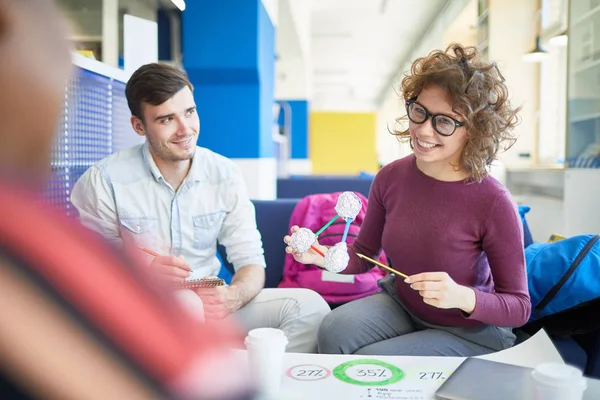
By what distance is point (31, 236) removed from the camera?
0.25m

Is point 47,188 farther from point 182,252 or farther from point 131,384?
point 182,252

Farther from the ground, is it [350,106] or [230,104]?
[350,106]

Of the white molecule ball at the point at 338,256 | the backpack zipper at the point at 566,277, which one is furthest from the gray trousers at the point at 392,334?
the white molecule ball at the point at 338,256

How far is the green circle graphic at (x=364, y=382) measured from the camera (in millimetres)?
812

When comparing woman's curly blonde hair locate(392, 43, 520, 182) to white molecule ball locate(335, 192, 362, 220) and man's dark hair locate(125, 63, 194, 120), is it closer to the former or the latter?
white molecule ball locate(335, 192, 362, 220)

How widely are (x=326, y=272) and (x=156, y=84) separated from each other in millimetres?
944

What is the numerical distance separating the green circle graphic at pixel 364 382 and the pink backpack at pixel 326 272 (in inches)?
35.9

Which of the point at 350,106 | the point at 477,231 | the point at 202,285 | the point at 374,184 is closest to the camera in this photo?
the point at 202,285

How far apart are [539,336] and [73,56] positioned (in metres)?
1.06

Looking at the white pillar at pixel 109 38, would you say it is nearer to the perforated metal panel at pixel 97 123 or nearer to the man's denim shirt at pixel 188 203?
the perforated metal panel at pixel 97 123

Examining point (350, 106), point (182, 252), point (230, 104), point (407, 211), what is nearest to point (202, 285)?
point (182, 252)

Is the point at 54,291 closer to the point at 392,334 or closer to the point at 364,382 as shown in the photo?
the point at 364,382

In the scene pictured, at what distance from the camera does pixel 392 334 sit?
4.39 feet

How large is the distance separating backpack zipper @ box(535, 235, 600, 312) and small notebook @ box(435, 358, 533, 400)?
63 centimetres
